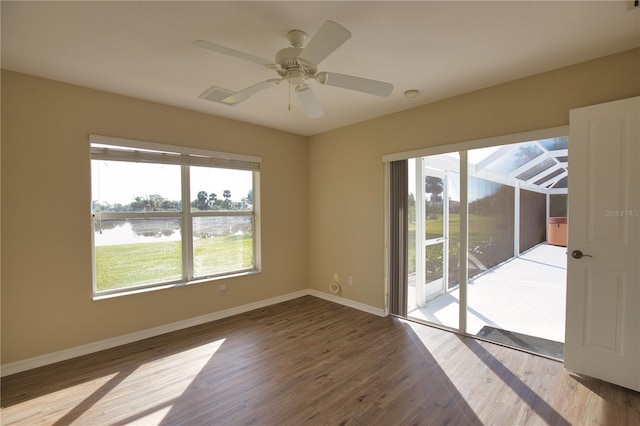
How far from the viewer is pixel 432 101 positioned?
3301 millimetres

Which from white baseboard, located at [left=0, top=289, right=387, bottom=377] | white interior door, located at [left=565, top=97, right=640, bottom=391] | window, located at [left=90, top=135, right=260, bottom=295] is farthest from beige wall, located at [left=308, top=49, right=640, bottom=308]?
window, located at [left=90, top=135, right=260, bottom=295]

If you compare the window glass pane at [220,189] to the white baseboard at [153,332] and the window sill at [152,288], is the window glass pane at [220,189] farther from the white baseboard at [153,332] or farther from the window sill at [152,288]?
the white baseboard at [153,332]

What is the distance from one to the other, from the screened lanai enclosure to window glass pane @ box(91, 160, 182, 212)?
292 centimetres

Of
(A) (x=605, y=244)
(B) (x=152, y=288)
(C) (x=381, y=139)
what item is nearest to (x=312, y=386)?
(B) (x=152, y=288)

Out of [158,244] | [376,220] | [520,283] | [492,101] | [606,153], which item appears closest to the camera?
[606,153]

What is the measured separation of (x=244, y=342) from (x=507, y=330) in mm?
2737

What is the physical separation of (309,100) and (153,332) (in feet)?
9.76

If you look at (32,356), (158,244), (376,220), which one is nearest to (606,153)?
(376,220)

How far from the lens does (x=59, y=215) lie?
274cm

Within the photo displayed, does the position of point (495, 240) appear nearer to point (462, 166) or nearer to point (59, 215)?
point (462, 166)

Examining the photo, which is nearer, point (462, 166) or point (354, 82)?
point (354, 82)

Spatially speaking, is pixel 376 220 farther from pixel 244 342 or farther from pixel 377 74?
pixel 244 342

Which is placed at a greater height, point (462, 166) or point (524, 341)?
point (462, 166)

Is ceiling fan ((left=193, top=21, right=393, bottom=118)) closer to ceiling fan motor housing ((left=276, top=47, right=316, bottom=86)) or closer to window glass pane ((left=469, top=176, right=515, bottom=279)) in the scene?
ceiling fan motor housing ((left=276, top=47, right=316, bottom=86))
